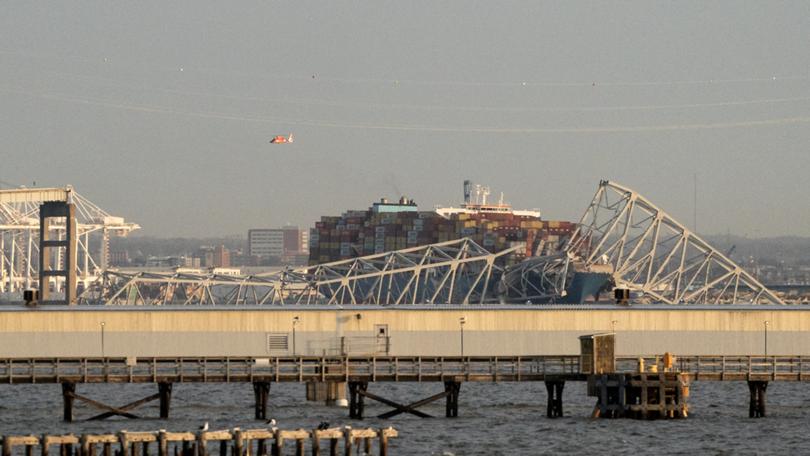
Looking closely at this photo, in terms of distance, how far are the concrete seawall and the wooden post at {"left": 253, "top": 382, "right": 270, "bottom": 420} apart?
15.1m

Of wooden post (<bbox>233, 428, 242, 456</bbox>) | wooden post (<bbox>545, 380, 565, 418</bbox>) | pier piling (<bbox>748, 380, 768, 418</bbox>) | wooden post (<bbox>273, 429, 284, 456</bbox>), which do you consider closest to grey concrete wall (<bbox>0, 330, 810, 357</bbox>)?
pier piling (<bbox>748, 380, 768, 418</bbox>)

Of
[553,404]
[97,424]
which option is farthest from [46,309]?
[553,404]

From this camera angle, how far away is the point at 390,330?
91312mm

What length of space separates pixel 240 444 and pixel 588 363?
75.7ft

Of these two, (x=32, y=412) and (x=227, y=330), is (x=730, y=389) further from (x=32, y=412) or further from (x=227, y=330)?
(x=32, y=412)

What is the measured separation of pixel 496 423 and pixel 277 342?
19.8m

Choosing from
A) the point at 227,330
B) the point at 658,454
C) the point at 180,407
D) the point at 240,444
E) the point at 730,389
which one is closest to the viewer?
the point at 240,444

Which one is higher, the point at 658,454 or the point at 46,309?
the point at 46,309

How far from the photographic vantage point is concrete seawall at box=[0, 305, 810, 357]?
3536 inches

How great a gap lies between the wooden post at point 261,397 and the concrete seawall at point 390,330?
15144 mm

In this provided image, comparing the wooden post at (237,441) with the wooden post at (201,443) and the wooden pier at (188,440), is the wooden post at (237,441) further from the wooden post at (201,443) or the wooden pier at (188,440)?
the wooden post at (201,443)

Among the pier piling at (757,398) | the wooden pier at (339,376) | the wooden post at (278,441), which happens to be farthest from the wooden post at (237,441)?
the pier piling at (757,398)

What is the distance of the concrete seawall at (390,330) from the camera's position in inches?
3536

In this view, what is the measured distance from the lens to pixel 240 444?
2104 inches
